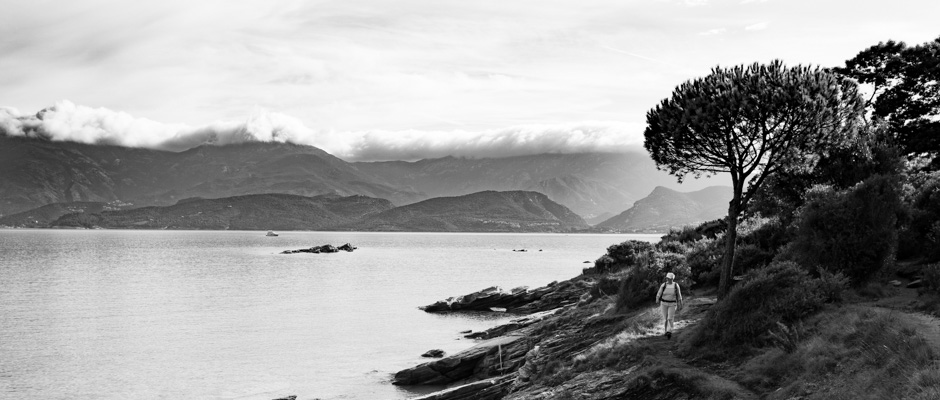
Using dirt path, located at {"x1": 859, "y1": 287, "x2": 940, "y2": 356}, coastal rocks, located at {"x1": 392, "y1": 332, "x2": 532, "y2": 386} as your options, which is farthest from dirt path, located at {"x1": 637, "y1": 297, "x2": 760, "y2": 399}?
coastal rocks, located at {"x1": 392, "y1": 332, "x2": 532, "y2": 386}

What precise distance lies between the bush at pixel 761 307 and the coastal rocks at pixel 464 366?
1224 cm

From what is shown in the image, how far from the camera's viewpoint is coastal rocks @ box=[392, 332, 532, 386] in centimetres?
3166

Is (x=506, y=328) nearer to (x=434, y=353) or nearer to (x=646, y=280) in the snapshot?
(x=434, y=353)

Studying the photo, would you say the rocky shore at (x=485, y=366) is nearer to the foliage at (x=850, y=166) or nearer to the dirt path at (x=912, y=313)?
the dirt path at (x=912, y=313)

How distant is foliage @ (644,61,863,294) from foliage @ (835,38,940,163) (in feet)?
72.1

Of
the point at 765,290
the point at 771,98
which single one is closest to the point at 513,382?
the point at 765,290

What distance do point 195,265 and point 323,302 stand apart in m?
63.1

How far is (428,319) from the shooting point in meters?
55.1

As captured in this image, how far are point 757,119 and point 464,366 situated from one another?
18405mm

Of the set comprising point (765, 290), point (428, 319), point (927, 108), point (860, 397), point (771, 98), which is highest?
point (927, 108)

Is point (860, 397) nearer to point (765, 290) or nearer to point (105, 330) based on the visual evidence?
point (765, 290)

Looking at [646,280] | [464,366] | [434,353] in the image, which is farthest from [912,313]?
[434,353]

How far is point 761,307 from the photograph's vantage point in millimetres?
20516

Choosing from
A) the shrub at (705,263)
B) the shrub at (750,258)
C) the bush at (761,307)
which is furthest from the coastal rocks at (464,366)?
the bush at (761,307)
